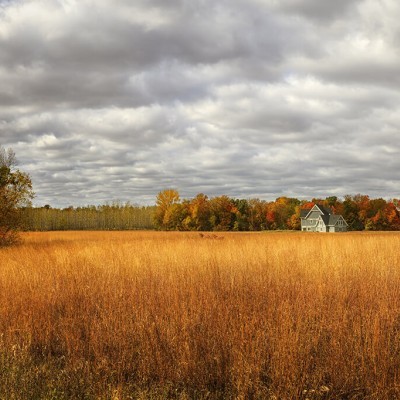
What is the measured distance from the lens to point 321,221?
75.7m

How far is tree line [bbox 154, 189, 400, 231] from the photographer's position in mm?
74312

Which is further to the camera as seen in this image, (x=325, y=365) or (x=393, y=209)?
(x=393, y=209)

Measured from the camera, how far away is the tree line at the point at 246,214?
74.3m

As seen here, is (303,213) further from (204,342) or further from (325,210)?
(204,342)

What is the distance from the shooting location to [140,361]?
579 cm


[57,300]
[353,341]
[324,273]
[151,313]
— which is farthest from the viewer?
[324,273]

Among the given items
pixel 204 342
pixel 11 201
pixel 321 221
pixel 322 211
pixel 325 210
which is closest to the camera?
pixel 204 342

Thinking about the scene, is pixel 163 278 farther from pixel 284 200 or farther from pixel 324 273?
→ pixel 284 200

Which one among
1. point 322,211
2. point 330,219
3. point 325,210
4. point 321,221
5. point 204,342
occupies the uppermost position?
point 325,210

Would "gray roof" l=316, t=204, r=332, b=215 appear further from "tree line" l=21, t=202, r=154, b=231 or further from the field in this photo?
the field

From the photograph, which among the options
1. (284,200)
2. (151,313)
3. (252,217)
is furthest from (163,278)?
(284,200)

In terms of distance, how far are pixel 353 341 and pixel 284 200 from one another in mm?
92706

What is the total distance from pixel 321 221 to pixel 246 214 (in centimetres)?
1411

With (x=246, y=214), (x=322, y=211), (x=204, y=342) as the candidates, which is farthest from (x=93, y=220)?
(x=204, y=342)
